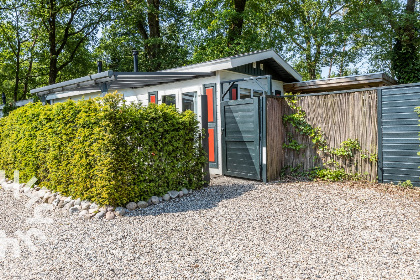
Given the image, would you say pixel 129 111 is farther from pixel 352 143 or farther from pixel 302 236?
pixel 352 143

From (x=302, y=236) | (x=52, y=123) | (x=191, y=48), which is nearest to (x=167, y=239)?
(x=302, y=236)

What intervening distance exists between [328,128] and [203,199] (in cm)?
308

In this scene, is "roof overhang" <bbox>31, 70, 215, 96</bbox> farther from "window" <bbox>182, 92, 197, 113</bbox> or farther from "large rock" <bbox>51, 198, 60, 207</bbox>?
"large rock" <bbox>51, 198, 60, 207</bbox>

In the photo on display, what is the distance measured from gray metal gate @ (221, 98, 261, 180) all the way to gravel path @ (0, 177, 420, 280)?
142 cm

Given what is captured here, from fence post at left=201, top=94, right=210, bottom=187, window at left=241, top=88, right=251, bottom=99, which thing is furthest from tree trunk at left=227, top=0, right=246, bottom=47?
fence post at left=201, top=94, right=210, bottom=187

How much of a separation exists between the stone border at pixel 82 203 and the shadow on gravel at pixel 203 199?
0.10m

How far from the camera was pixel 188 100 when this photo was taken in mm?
7898

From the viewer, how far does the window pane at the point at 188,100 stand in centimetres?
781

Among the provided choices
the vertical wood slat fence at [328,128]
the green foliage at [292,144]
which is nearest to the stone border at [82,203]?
the vertical wood slat fence at [328,128]

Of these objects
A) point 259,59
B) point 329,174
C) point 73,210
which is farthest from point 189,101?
point 73,210

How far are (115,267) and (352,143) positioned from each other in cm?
A: 488

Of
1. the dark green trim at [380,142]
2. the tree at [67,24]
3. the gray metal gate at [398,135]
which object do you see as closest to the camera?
the gray metal gate at [398,135]

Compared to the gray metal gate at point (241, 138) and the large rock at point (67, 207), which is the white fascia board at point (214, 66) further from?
the large rock at point (67, 207)

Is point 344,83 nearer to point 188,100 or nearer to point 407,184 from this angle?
point 407,184
